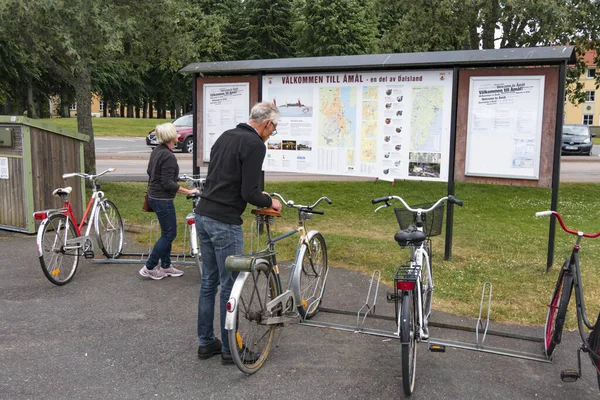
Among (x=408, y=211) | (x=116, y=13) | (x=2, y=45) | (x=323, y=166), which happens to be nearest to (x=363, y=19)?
(x=2, y=45)

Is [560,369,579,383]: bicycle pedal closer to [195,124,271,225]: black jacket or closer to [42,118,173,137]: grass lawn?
[195,124,271,225]: black jacket

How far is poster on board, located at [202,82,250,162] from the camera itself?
7.79 meters

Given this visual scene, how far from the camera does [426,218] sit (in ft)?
14.6

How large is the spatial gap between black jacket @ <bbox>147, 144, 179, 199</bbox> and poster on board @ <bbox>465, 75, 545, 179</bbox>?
317 centimetres

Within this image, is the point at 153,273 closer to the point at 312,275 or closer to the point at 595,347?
the point at 312,275

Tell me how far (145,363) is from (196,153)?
4400mm

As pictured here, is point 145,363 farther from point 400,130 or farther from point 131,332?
point 400,130

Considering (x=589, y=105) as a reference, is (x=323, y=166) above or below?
below

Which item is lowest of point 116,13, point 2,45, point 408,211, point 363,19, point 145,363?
point 145,363

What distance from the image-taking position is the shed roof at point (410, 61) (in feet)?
20.1

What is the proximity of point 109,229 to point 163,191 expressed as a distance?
1318mm

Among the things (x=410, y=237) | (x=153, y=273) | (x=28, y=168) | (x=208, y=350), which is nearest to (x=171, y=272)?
(x=153, y=273)

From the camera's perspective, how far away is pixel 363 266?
6.84 metres

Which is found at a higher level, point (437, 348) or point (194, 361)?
point (437, 348)
